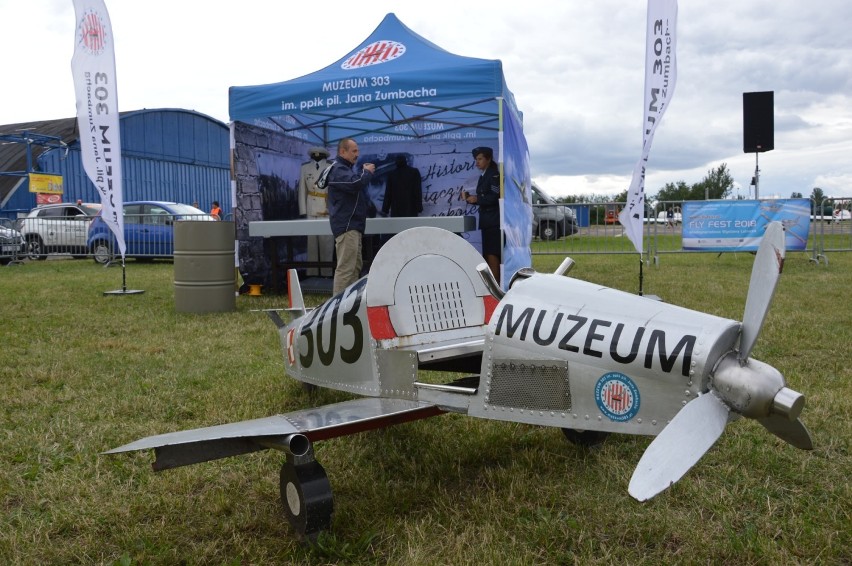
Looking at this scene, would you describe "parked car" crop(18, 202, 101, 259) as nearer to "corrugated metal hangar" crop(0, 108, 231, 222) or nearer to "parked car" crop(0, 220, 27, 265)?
"parked car" crop(0, 220, 27, 265)

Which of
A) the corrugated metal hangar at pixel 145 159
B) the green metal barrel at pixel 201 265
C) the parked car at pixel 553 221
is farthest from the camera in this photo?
the corrugated metal hangar at pixel 145 159

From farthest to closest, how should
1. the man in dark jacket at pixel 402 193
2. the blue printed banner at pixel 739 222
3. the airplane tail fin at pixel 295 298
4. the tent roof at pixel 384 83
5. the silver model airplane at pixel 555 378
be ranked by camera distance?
the blue printed banner at pixel 739 222, the man in dark jacket at pixel 402 193, the tent roof at pixel 384 83, the airplane tail fin at pixel 295 298, the silver model airplane at pixel 555 378

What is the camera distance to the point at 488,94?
739cm

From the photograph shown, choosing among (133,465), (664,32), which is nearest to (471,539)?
(133,465)

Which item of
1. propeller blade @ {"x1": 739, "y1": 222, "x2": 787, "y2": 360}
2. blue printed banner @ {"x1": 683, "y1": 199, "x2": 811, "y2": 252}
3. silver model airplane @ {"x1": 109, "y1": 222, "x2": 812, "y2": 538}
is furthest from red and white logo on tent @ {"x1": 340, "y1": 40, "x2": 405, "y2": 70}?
blue printed banner @ {"x1": 683, "y1": 199, "x2": 811, "y2": 252}

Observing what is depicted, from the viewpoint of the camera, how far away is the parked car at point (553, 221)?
55.1 feet

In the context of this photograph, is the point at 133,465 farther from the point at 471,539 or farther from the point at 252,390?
the point at 471,539

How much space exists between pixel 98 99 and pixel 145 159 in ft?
64.3

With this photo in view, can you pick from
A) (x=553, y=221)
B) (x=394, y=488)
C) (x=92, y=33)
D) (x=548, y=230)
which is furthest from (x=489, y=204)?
(x=553, y=221)

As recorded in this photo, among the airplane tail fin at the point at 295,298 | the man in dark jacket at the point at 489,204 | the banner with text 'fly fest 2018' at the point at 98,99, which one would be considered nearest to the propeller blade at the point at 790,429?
the airplane tail fin at the point at 295,298

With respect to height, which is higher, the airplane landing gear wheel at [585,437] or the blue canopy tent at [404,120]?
the blue canopy tent at [404,120]

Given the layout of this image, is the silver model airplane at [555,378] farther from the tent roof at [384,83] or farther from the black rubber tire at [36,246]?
the black rubber tire at [36,246]

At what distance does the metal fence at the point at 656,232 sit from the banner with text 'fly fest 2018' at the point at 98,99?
8.86m

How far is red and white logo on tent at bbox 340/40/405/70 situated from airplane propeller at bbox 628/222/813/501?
6943mm
